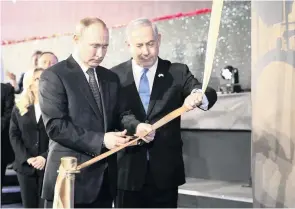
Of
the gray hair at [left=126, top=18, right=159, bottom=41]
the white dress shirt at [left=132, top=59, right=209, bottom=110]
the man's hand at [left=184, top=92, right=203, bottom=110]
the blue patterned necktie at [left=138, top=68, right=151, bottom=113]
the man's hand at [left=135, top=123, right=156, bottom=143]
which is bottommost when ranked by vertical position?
the man's hand at [left=135, top=123, right=156, bottom=143]

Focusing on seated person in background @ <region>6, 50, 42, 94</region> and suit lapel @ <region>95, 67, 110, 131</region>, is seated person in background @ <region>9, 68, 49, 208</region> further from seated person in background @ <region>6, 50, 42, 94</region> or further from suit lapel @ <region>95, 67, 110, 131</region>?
suit lapel @ <region>95, 67, 110, 131</region>

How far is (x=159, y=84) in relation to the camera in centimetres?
165

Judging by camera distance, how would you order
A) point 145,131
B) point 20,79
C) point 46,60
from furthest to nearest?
point 20,79 < point 46,60 < point 145,131

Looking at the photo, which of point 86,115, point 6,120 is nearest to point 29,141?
point 6,120

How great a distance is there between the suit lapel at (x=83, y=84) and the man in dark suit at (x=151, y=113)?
125 mm

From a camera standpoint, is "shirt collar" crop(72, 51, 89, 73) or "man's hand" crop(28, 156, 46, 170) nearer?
"shirt collar" crop(72, 51, 89, 73)

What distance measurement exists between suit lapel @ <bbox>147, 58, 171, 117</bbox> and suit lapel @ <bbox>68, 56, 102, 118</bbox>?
0.61 ft

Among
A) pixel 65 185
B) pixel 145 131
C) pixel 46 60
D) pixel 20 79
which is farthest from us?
pixel 20 79

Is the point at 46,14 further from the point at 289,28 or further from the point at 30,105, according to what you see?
the point at 289,28

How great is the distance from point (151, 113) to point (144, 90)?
89 millimetres

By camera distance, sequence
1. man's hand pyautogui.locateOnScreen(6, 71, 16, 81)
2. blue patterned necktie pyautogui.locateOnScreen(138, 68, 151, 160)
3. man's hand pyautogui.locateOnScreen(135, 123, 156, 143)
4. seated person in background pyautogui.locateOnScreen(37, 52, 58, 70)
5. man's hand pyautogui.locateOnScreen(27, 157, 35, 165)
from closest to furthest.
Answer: man's hand pyautogui.locateOnScreen(135, 123, 156, 143) → blue patterned necktie pyautogui.locateOnScreen(138, 68, 151, 160) → seated person in background pyautogui.locateOnScreen(37, 52, 58, 70) → man's hand pyautogui.locateOnScreen(27, 157, 35, 165) → man's hand pyautogui.locateOnScreen(6, 71, 16, 81)

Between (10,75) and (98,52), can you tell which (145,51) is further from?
(10,75)

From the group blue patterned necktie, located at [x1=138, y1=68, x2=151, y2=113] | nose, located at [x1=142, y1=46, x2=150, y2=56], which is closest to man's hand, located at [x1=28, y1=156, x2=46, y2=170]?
blue patterned necktie, located at [x1=138, y1=68, x2=151, y2=113]

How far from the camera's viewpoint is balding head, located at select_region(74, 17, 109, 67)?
1.59 m
